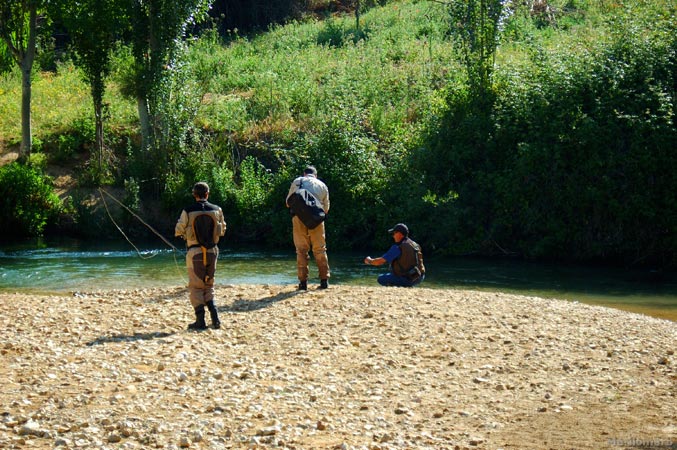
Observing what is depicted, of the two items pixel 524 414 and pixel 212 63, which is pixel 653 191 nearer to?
pixel 524 414

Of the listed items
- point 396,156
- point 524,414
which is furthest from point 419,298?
point 396,156

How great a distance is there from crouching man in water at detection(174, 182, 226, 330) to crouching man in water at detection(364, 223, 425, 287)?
12.7 feet

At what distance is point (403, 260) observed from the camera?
50.3ft

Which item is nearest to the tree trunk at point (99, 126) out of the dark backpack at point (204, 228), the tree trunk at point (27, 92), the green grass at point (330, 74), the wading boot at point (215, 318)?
the green grass at point (330, 74)

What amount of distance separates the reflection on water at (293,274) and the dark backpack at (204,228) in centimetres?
711

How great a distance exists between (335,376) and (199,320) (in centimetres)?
265

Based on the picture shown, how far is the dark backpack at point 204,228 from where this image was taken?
1141 cm

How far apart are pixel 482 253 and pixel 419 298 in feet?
32.4

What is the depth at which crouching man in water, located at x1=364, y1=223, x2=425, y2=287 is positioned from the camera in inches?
589

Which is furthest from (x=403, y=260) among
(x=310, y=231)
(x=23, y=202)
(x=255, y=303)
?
(x=23, y=202)

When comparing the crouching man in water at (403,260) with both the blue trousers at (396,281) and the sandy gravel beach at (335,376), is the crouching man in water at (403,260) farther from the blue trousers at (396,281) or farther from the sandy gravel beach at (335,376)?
the sandy gravel beach at (335,376)

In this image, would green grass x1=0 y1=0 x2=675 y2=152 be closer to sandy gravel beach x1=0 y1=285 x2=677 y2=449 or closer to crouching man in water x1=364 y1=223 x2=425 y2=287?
crouching man in water x1=364 y1=223 x2=425 y2=287

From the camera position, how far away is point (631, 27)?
23.7m

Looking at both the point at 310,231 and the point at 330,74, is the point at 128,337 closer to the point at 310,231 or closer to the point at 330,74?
the point at 310,231
